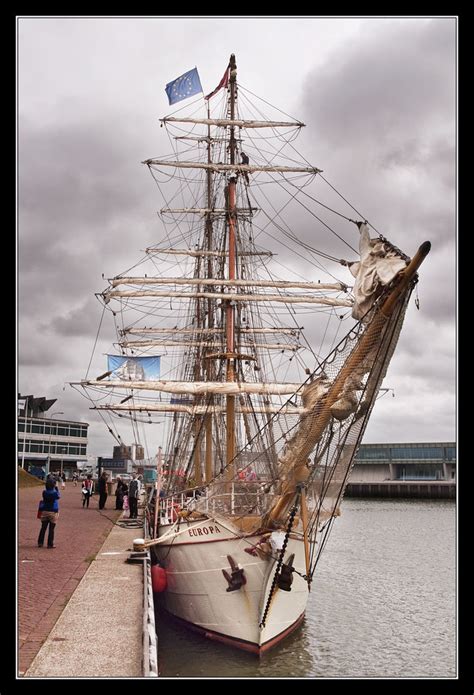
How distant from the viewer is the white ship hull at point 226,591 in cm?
1461

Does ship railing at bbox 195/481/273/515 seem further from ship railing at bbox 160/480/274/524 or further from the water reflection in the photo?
the water reflection

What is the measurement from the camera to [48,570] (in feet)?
46.5

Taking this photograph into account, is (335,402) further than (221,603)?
No

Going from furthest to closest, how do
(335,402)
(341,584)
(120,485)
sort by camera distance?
(120,485), (341,584), (335,402)

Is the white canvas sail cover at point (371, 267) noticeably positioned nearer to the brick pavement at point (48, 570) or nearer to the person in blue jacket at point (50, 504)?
the brick pavement at point (48, 570)

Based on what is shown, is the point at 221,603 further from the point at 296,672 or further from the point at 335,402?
the point at 335,402

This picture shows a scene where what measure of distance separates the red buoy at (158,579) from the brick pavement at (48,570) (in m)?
1.63

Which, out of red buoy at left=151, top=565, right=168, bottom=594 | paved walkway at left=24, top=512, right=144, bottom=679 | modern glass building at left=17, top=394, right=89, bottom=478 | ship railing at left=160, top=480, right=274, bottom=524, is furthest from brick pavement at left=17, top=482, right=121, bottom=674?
modern glass building at left=17, top=394, right=89, bottom=478

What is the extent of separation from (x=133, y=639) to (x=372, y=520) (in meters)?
50.6

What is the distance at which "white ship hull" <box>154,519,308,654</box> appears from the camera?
47.9 feet

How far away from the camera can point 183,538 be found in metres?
16.0

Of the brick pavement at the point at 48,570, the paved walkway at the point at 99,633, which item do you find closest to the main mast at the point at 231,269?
the brick pavement at the point at 48,570

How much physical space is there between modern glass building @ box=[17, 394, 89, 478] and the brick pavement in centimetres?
6234
